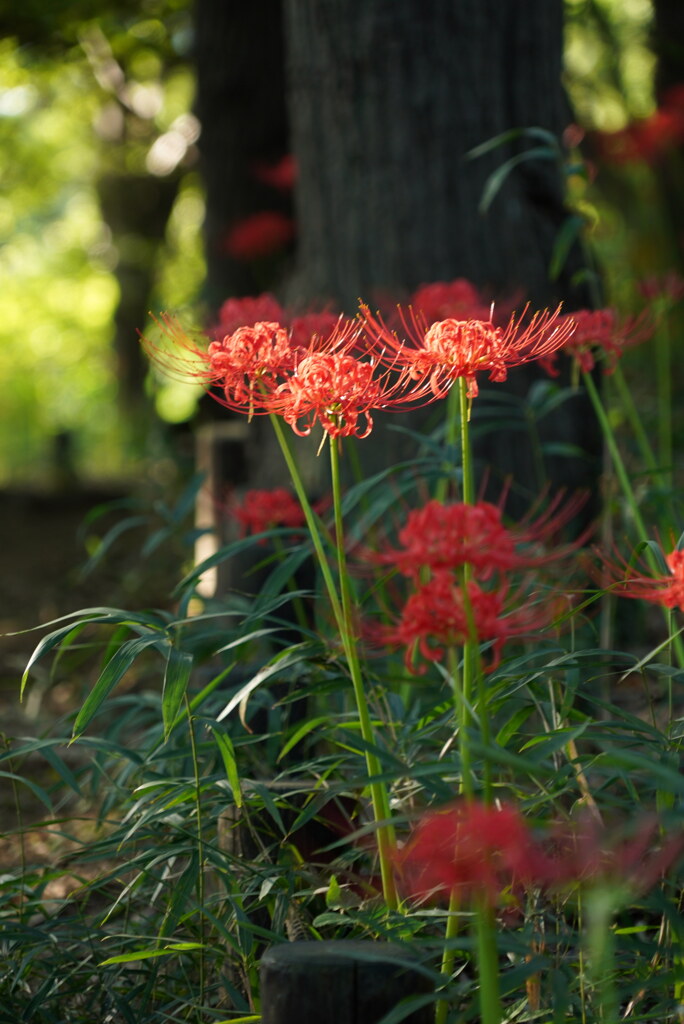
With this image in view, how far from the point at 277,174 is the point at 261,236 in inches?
10.0

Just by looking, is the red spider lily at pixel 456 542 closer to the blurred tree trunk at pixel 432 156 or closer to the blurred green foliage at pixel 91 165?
the blurred tree trunk at pixel 432 156

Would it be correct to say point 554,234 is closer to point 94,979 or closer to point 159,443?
point 94,979

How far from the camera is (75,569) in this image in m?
4.77

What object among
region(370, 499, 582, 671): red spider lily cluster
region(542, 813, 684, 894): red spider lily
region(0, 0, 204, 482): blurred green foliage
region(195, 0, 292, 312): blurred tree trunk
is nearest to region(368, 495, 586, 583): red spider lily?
region(370, 499, 582, 671): red spider lily cluster

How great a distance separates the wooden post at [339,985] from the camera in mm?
996

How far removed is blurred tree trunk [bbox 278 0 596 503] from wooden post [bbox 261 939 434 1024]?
5.74 feet

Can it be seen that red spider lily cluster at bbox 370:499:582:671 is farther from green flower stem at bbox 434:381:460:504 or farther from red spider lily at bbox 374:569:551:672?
green flower stem at bbox 434:381:460:504

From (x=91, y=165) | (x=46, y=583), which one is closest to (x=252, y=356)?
(x=46, y=583)

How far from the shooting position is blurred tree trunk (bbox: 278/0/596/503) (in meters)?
2.69

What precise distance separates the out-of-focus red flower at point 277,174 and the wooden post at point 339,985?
3.12m

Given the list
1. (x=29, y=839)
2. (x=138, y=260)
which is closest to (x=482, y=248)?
(x=29, y=839)

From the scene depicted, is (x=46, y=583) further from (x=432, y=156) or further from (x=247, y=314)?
(x=247, y=314)

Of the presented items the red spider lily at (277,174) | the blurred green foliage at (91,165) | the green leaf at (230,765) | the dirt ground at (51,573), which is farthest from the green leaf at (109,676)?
the red spider lily at (277,174)

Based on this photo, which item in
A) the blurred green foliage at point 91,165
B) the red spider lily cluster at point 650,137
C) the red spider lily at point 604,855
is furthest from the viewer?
the blurred green foliage at point 91,165
